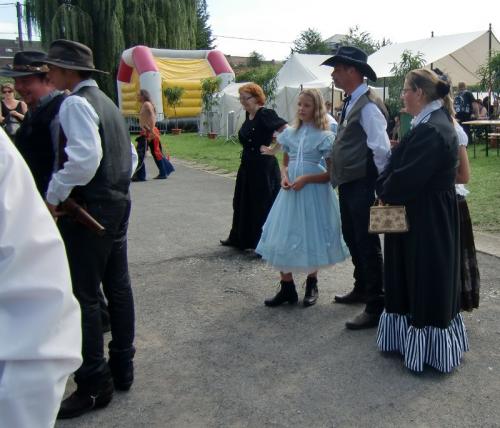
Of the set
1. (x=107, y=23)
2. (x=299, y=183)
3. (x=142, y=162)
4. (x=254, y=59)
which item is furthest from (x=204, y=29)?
(x=299, y=183)

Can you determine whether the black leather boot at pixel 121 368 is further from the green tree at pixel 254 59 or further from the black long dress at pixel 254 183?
the green tree at pixel 254 59

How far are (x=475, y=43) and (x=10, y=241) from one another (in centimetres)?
2082

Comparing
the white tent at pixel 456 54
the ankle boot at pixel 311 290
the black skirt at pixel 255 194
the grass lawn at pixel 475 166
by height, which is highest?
the white tent at pixel 456 54

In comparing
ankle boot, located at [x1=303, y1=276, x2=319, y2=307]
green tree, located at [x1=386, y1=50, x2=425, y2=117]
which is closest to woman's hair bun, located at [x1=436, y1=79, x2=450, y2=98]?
ankle boot, located at [x1=303, y1=276, x2=319, y2=307]

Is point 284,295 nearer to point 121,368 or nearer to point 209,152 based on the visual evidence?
point 121,368

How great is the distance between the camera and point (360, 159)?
13.5 ft

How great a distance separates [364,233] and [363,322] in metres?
0.64

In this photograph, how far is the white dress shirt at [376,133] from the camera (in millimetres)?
3943

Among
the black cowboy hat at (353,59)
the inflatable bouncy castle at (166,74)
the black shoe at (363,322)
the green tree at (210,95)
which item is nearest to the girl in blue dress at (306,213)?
the black cowboy hat at (353,59)

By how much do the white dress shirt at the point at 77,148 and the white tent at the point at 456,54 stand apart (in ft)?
57.6

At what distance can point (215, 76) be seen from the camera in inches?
1110

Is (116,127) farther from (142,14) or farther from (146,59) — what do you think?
(142,14)

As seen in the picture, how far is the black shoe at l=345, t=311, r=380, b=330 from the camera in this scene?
414 centimetres

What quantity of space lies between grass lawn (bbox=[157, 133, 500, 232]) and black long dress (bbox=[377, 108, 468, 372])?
376 centimetres
